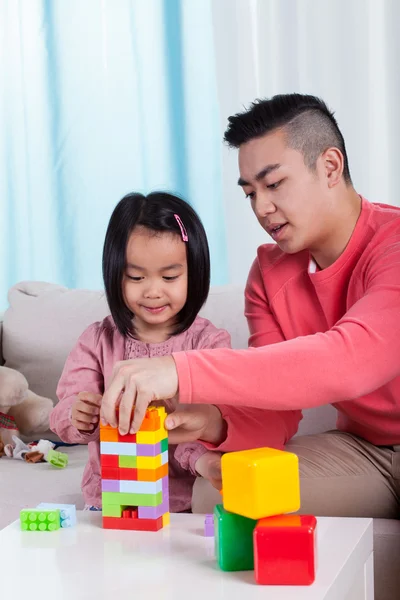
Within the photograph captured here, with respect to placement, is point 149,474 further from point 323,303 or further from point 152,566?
point 323,303

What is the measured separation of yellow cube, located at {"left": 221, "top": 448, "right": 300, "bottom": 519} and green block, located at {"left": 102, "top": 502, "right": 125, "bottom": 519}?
8.8 inches

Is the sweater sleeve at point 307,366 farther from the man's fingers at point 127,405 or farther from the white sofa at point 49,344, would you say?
the white sofa at point 49,344

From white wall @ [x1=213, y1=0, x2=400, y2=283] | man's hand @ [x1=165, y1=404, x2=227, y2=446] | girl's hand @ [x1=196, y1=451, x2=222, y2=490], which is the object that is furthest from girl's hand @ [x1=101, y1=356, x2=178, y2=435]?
white wall @ [x1=213, y1=0, x2=400, y2=283]

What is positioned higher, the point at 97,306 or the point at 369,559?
the point at 97,306

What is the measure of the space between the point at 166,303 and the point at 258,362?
387 mm

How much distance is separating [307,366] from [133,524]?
32cm

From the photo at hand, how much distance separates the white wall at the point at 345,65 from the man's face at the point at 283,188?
3.58 ft

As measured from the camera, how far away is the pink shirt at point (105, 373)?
5.03 feet

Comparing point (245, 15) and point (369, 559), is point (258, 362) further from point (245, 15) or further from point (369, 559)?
point (245, 15)

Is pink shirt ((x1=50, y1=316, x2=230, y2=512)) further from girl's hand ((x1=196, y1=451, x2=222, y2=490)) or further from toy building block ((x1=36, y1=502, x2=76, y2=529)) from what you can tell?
toy building block ((x1=36, y1=502, x2=76, y2=529))

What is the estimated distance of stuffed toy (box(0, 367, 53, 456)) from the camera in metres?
2.03

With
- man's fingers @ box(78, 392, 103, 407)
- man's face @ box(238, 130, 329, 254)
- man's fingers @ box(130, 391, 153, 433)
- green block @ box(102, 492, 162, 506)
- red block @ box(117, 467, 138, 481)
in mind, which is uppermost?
man's face @ box(238, 130, 329, 254)

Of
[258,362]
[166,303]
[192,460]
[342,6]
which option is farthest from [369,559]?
[342,6]

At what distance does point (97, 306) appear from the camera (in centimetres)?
210
